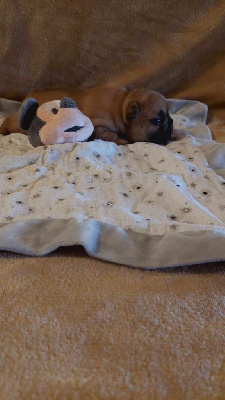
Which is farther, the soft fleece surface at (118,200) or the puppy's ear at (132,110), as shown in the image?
the puppy's ear at (132,110)

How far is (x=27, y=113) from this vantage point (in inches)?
51.6

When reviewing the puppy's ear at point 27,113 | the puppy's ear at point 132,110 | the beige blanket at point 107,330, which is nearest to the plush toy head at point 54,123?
the puppy's ear at point 27,113

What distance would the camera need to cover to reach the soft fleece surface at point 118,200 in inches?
30.9

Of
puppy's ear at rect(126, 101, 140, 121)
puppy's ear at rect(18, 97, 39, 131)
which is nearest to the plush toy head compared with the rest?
puppy's ear at rect(18, 97, 39, 131)

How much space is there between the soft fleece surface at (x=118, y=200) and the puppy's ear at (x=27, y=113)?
76 millimetres

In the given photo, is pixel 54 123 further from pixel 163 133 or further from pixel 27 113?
pixel 163 133

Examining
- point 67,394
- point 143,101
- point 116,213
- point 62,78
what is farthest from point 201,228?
point 62,78

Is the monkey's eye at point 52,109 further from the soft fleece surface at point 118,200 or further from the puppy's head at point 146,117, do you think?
Answer: the puppy's head at point 146,117

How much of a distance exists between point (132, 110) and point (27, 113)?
0.40 m

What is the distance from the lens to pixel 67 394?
0.53 metres

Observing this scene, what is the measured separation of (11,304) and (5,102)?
1.15 metres

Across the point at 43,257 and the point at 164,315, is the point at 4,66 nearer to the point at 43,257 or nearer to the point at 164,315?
the point at 43,257

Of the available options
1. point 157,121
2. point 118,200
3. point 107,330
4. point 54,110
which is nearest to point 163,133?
point 157,121

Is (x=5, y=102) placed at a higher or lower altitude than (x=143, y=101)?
lower
